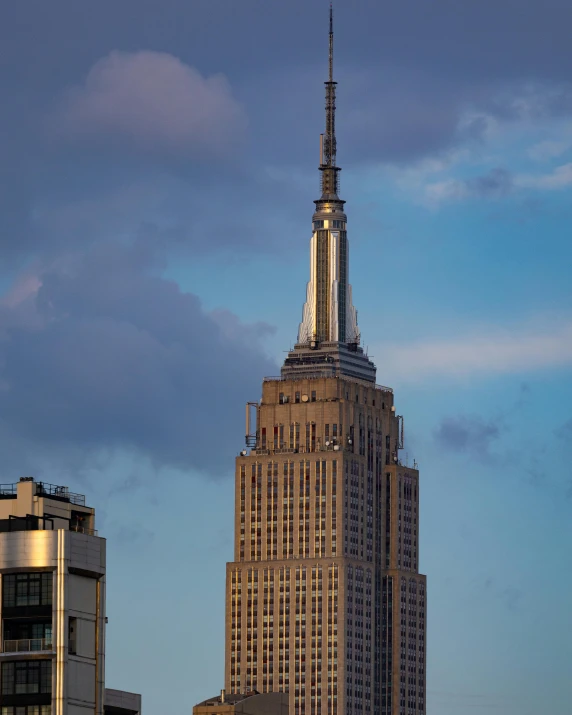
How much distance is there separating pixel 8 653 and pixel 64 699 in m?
5.32

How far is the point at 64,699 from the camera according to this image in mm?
199375

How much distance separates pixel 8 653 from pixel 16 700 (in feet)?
11.7

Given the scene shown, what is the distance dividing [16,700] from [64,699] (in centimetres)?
354

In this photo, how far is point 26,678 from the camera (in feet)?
653

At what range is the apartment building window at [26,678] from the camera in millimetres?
198875

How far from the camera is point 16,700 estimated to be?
651 ft

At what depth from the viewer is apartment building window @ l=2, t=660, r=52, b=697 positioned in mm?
198875

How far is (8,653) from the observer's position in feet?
655
